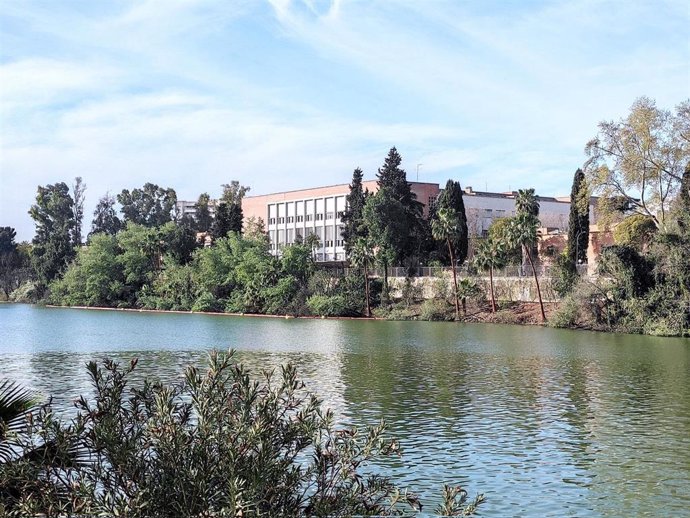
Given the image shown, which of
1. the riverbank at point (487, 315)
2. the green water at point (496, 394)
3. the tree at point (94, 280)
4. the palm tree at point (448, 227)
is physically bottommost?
the green water at point (496, 394)

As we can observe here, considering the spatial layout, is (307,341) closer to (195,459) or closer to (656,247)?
(656,247)

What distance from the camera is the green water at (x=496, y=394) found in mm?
15055

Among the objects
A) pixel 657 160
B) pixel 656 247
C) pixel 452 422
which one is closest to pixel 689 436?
pixel 452 422

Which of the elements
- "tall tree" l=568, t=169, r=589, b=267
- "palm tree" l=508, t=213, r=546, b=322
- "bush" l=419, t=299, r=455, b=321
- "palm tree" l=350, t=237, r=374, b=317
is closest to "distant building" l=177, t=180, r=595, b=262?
"palm tree" l=350, t=237, r=374, b=317

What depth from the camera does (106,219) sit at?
13750 cm

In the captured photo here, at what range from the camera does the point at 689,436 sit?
63.6 feet

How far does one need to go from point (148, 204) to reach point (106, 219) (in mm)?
8035

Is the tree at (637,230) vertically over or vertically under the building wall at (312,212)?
under

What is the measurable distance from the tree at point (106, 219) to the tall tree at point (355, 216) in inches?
2459

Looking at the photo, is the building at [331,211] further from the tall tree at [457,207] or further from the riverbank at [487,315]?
the riverbank at [487,315]

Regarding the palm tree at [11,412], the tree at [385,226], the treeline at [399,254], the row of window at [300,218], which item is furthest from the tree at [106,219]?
the palm tree at [11,412]

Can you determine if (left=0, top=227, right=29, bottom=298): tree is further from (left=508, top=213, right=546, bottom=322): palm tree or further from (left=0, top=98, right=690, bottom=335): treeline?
(left=508, top=213, right=546, bottom=322): palm tree

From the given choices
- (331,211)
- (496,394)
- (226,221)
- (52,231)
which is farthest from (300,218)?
(496,394)

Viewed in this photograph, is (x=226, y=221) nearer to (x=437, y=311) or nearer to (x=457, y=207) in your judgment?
(x=457, y=207)
